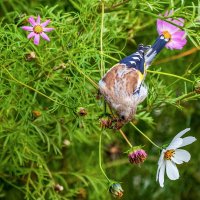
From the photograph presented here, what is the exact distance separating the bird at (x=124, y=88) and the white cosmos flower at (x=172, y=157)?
0.08 m

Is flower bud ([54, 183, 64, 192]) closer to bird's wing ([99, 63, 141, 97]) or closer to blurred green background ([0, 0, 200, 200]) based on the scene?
blurred green background ([0, 0, 200, 200])

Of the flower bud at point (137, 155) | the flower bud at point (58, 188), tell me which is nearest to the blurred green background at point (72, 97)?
the flower bud at point (58, 188)

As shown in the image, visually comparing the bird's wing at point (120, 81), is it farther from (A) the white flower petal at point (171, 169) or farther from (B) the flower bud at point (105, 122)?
(A) the white flower petal at point (171, 169)

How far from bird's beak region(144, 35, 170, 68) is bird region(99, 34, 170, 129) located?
59 millimetres

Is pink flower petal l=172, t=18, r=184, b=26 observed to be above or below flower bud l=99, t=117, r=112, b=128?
above

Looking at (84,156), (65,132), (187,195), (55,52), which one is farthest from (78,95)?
(187,195)

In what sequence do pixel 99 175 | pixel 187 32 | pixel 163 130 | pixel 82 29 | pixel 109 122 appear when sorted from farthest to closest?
pixel 163 130 → pixel 99 175 → pixel 82 29 → pixel 187 32 → pixel 109 122

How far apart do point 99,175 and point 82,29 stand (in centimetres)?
40

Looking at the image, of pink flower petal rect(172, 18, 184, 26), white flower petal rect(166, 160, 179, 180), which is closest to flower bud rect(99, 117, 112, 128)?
white flower petal rect(166, 160, 179, 180)

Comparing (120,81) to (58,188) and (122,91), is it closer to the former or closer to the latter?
(122,91)

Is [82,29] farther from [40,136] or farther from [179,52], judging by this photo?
[179,52]

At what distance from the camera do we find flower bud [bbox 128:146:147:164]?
3.25 feet

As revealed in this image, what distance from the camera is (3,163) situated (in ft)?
4.31

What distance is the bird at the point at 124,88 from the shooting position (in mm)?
982
